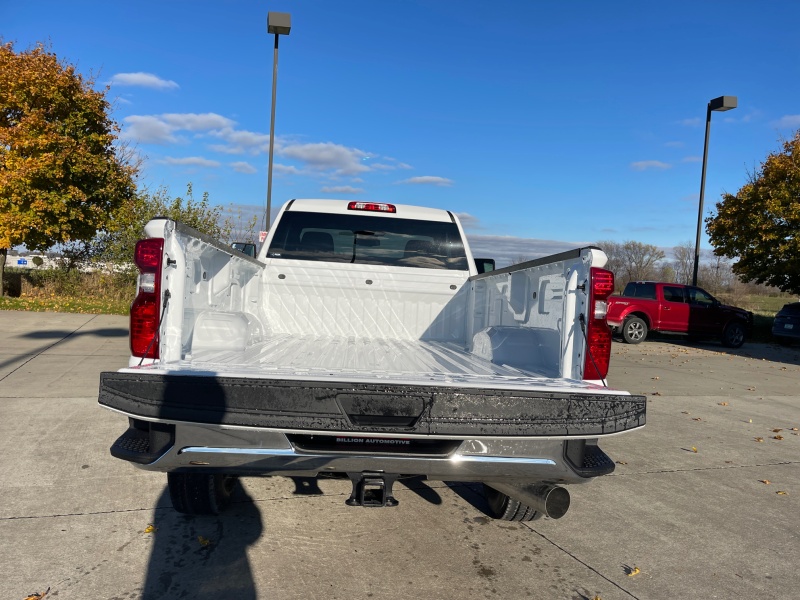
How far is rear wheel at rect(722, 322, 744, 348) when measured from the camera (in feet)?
56.3

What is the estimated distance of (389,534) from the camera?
3.73 meters

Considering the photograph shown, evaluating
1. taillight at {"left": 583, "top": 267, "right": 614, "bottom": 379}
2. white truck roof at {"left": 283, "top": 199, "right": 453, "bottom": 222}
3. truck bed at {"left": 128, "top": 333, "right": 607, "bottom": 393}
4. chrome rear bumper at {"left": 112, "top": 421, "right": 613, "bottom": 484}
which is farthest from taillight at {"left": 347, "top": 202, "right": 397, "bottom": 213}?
Result: chrome rear bumper at {"left": 112, "top": 421, "right": 613, "bottom": 484}

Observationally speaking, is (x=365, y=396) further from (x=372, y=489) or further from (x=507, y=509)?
(x=507, y=509)

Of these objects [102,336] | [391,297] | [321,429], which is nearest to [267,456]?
[321,429]

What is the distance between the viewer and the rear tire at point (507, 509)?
12.6 feet

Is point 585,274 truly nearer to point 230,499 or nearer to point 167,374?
point 167,374

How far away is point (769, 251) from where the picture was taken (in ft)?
59.2

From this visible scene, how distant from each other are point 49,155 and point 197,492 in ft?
45.1

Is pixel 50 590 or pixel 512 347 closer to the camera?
pixel 50 590

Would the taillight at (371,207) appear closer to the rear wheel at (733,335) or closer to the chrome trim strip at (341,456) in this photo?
the chrome trim strip at (341,456)

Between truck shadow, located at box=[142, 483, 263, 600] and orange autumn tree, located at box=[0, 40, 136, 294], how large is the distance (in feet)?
43.8

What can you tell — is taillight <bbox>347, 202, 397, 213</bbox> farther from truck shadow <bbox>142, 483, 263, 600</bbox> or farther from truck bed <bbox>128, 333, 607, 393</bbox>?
truck shadow <bbox>142, 483, 263, 600</bbox>

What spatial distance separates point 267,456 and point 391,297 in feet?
9.32

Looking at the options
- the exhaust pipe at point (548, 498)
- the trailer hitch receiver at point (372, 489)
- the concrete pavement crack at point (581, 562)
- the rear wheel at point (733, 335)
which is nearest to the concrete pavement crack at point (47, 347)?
the trailer hitch receiver at point (372, 489)
